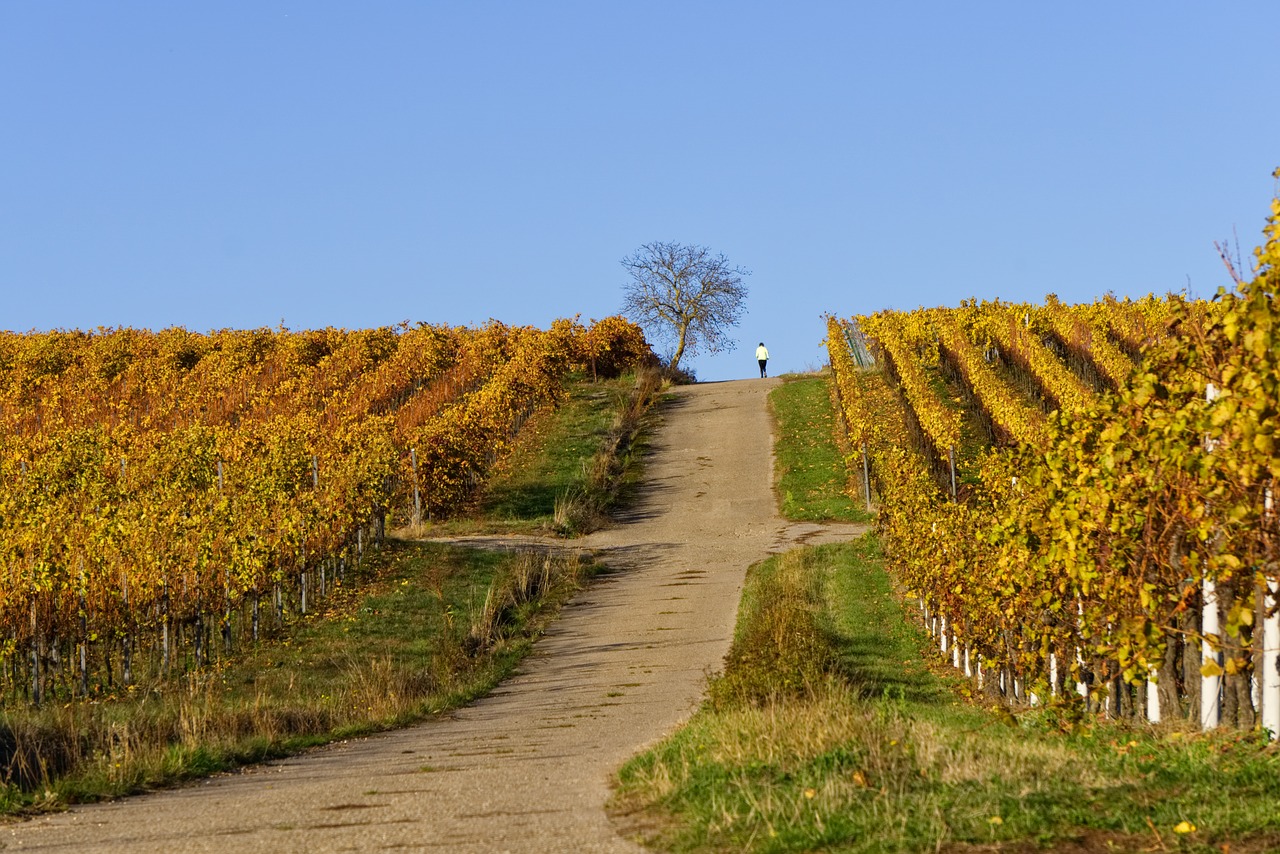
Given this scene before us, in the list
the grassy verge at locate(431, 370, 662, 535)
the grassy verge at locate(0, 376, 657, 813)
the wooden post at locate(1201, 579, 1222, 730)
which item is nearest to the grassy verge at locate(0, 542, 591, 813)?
the grassy verge at locate(0, 376, 657, 813)

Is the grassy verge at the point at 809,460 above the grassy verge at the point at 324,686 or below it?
above

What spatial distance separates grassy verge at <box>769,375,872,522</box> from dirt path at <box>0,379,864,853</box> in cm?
186

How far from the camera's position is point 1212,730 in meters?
7.97

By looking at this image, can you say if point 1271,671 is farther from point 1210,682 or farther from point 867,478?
point 867,478

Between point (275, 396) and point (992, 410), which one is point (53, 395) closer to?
point (275, 396)

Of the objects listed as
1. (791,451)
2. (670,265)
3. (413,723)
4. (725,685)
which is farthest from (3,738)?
(670,265)

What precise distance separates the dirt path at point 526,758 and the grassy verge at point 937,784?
1.74 ft

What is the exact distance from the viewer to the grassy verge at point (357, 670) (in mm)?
9594

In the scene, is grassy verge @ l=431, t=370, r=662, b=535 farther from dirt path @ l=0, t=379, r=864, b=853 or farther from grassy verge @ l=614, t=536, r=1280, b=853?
grassy verge @ l=614, t=536, r=1280, b=853

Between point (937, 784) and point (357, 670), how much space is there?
10408mm

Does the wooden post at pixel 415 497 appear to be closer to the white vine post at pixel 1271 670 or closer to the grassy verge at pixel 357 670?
the grassy verge at pixel 357 670

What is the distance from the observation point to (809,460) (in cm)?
3397

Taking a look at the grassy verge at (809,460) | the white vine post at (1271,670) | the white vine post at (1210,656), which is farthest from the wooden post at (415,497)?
the white vine post at (1271,670)

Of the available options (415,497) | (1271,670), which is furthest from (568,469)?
(1271,670)
